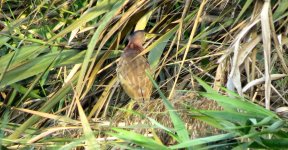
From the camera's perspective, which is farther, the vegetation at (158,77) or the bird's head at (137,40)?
the bird's head at (137,40)

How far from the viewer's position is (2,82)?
319cm

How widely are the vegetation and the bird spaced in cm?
4

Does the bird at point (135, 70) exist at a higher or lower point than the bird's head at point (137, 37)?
lower

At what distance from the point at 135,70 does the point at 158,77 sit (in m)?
0.17

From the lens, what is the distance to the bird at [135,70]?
317 centimetres

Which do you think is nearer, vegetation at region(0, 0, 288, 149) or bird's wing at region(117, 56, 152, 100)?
vegetation at region(0, 0, 288, 149)

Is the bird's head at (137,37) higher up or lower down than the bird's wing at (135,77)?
higher up

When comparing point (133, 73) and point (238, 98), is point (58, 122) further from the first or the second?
point (238, 98)

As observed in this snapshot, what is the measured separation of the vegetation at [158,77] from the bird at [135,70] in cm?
4

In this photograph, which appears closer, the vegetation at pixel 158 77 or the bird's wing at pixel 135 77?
the vegetation at pixel 158 77

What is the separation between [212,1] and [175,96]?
667 mm

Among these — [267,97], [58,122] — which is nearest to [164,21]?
[58,122]

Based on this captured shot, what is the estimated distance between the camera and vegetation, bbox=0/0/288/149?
2.40 metres

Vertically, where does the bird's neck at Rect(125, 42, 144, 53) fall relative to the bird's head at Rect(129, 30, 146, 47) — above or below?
below
